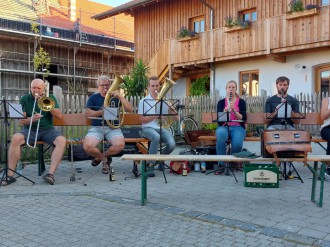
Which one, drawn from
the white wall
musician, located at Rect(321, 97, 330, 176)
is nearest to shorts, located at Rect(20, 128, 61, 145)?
musician, located at Rect(321, 97, 330, 176)

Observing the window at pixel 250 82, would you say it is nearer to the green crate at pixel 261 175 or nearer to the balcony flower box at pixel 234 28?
the balcony flower box at pixel 234 28

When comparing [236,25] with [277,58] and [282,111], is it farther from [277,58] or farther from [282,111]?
[282,111]

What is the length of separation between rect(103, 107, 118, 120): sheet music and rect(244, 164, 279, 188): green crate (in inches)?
80.9

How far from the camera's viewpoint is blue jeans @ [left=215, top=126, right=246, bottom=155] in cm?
653

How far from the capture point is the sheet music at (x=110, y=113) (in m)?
5.88

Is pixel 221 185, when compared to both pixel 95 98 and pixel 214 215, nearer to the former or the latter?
pixel 214 215

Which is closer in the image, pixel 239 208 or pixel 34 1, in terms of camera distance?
pixel 239 208

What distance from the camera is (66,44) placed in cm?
2855

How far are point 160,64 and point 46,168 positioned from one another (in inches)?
511

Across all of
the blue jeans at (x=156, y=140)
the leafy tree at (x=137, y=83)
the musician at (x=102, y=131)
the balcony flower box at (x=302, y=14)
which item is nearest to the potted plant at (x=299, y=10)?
the balcony flower box at (x=302, y=14)

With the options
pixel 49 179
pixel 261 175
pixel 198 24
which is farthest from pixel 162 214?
pixel 198 24

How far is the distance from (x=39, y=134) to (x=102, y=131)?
97 cm

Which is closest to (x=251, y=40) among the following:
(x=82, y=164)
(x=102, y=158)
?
(x=82, y=164)

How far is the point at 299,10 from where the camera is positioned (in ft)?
47.3
